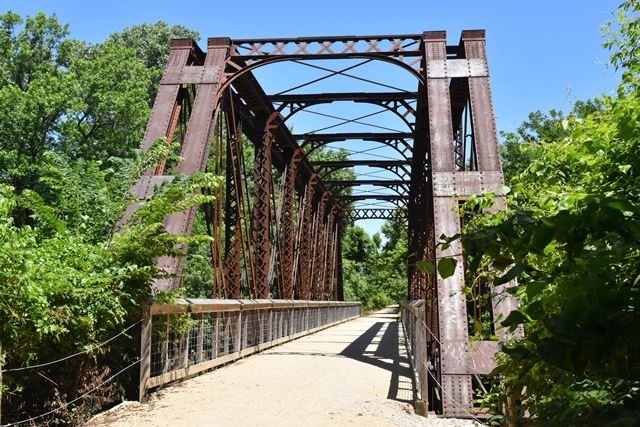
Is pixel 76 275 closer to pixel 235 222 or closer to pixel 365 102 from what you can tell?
pixel 235 222

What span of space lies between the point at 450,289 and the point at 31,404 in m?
4.41

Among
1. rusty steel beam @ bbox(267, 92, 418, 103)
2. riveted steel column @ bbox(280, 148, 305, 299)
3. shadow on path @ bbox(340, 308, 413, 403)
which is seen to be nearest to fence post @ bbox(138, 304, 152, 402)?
shadow on path @ bbox(340, 308, 413, 403)

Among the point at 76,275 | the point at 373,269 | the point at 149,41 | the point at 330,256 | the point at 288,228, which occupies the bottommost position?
the point at 76,275

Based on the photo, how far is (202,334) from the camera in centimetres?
762

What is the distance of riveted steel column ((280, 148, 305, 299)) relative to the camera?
52.4ft

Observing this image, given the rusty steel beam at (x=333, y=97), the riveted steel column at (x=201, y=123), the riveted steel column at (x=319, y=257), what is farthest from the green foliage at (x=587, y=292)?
the riveted steel column at (x=319, y=257)

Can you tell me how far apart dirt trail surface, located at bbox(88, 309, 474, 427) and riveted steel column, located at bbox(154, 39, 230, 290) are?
1.70 meters

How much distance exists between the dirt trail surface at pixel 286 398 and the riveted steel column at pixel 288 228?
6824 mm

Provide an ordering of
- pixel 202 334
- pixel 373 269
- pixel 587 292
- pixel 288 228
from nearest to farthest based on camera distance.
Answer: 1. pixel 587 292
2. pixel 202 334
3. pixel 288 228
4. pixel 373 269

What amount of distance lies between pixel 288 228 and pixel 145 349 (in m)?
11.4

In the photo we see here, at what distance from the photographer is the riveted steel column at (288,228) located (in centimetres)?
1598

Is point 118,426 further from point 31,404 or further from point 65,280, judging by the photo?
point 65,280

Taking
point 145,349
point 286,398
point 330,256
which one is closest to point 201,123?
point 145,349

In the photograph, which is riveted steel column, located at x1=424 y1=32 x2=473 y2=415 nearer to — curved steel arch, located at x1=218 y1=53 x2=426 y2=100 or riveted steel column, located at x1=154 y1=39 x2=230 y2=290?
curved steel arch, located at x1=218 y1=53 x2=426 y2=100
